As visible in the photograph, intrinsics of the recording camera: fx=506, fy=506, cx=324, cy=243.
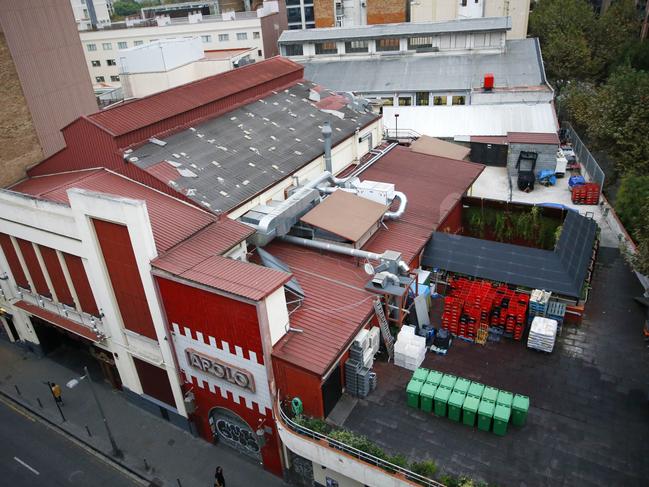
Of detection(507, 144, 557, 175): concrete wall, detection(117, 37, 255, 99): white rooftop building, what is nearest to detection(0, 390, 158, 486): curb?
detection(117, 37, 255, 99): white rooftop building

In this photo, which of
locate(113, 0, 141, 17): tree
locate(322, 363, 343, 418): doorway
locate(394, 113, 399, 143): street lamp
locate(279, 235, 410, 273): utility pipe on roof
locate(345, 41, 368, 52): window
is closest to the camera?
locate(322, 363, 343, 418): doorway

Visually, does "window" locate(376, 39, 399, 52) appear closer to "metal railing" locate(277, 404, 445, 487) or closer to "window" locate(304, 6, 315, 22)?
"window" locate(304, 6, 315, 22)

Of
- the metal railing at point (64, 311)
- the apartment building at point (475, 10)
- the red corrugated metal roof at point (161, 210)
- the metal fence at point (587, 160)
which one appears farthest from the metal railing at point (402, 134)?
the metal railing at point (64, 311)

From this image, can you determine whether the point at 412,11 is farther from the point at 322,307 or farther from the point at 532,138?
the point at 322,307

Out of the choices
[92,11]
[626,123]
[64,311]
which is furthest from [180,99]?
[92,11]

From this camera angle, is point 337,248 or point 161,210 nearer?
point 161,210

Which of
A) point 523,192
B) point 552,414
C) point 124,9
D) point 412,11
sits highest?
point 124,9
